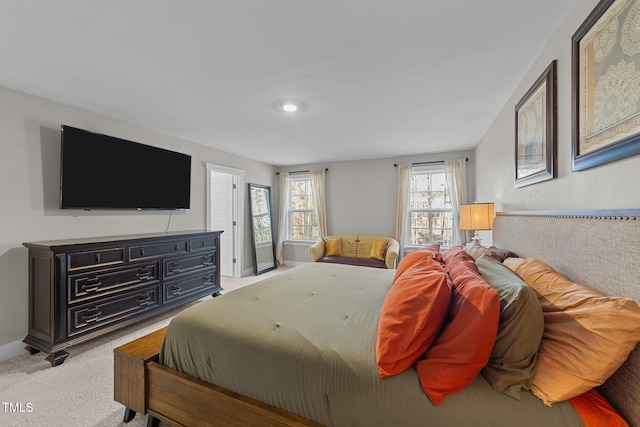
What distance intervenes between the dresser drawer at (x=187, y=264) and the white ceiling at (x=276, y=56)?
5.77ft

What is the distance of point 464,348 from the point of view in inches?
39.0

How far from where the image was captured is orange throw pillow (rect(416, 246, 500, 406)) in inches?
38.3

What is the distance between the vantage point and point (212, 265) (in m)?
3.81

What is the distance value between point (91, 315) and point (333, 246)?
11.9 feet

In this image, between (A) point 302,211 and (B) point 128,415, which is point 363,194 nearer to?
(A) point 302,211

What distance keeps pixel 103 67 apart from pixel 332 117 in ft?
6.94

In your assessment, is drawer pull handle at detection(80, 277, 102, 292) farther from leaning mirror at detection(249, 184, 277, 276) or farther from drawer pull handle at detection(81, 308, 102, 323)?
leaning mirror at detection(249, 184, 277, 276)

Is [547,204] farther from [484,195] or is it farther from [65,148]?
[65,148]

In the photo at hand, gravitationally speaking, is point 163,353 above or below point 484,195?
below

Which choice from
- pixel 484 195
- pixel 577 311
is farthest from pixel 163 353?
pixel 484 195

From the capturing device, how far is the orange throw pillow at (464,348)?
972 millimetres

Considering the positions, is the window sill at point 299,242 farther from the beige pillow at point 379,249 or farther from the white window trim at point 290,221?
the beige pillow at point 379,249

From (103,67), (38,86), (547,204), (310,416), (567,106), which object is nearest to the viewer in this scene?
(310,416)

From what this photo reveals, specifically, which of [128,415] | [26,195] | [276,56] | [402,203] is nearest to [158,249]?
[26,195]
